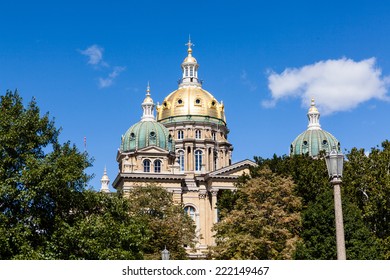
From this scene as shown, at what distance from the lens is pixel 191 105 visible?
10375 centimetres

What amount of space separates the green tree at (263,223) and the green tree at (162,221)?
4.02 metres

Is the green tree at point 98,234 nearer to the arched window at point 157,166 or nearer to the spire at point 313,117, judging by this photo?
the arched window at point 157,166

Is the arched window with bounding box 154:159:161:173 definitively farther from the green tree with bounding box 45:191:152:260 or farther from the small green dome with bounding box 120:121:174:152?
the green tree with bounding box 45:191:152:260

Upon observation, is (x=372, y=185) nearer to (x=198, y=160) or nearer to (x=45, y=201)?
(x=45, y=201)

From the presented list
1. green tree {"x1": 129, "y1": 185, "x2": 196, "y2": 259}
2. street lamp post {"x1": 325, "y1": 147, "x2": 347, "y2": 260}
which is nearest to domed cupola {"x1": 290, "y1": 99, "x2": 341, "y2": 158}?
green tree {"x1": 129, "y1": 185, "x2": 196, "y2": 259}

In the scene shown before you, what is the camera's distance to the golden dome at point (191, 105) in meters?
103

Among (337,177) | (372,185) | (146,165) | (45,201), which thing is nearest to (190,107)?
(146,165)

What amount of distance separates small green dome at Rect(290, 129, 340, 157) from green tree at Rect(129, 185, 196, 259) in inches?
1779

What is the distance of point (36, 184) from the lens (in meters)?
28.9

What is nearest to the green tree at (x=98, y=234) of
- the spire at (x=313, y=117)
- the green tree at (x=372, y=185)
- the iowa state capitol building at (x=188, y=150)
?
the green tree at (x=372, y=185)

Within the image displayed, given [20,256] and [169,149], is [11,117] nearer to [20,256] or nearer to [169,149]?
[20,256]

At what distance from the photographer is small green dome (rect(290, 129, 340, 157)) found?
9965cm

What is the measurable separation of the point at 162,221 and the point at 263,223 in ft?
31.9
